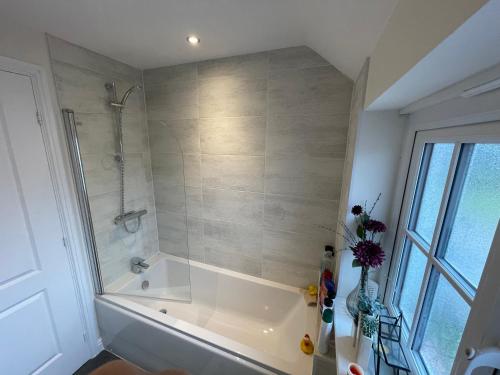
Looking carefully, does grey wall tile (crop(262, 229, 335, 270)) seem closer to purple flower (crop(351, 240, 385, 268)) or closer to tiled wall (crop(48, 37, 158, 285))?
purple flower (crop(351, 240, 385, 268))

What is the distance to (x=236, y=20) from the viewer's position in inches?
44.4

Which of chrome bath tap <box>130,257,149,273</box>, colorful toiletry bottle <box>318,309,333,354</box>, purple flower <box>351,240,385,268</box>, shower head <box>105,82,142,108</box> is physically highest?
shower head <box>105,82,142,108</box>

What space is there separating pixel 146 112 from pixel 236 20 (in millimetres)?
1280

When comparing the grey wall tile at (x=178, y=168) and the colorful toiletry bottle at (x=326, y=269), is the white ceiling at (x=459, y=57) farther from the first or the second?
the grey wall tile at (x=178, y=168)

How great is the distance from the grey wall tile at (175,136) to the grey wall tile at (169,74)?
0.35m

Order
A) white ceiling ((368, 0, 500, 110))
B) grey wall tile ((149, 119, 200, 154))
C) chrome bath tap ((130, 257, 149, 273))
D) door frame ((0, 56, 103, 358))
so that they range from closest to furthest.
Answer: white ceiling ((368, 0, 500, 110)) → door frame ((0, 56, 103, 358)) → grey wall tile ((149, 119, 200, 154)) → chrome bath tap ((130, 257, 149, 273))

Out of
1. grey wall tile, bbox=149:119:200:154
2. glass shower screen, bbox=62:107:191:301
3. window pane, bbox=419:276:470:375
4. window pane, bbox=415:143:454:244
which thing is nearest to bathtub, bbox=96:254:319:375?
glass shower screen, bbox=62:107:191:301

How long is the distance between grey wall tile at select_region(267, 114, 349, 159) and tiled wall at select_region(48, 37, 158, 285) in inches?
50.0

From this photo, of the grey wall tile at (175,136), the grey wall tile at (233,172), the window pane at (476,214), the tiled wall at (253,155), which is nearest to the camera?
the window pane at (476,214)

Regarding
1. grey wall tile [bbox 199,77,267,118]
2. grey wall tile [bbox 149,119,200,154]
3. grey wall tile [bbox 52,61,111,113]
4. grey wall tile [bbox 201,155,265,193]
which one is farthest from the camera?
grey wall tile [bbox 149,119,200,154]

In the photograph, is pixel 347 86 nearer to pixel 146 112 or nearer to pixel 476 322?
pixel 476 322

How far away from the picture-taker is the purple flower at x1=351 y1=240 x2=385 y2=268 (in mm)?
906

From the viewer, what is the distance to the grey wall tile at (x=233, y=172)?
5.63 feet

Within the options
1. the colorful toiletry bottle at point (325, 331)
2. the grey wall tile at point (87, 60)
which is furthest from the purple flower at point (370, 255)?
the grey wall tile at point (87, 60)
